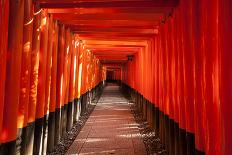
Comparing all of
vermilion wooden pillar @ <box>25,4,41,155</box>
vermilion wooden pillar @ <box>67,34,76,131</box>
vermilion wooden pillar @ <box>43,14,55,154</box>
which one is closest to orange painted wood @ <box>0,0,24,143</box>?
vermilion wooden pillar @ <box>25,4,41,155</box>

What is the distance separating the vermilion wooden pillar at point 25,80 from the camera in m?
4.15

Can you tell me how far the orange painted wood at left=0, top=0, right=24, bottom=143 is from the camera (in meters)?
3.67

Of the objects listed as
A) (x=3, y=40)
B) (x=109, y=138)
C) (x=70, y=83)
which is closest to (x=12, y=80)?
(x=3, y=40)

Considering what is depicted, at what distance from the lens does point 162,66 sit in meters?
Answer: 6.68

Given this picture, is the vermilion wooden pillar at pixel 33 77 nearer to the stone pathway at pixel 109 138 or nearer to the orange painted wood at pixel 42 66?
the orange painted wood at pixel 42 66

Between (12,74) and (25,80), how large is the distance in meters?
0.57

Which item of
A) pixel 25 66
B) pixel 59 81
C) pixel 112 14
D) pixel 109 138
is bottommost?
pixel 109 138

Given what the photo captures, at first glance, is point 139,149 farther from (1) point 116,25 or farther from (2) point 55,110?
(1) point 116,25

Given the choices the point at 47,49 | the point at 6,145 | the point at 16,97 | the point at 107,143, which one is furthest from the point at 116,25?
the point at 6,145

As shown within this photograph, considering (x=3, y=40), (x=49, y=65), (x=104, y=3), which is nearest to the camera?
(x=3, y=40)

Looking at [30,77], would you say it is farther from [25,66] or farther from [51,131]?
[51,131]

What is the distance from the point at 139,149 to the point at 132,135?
62.1 inches

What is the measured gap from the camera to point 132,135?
A: 27.8 feet

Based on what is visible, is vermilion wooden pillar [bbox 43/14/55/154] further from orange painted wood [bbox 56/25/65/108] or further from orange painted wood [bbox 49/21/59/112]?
orange painted wood [bbox 56/25/65/108]
